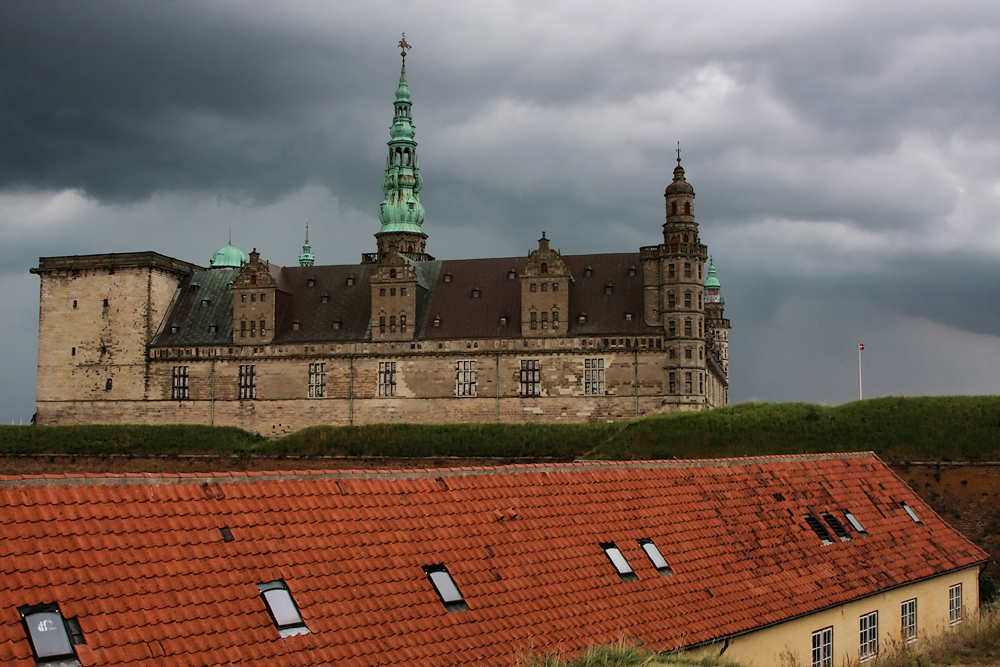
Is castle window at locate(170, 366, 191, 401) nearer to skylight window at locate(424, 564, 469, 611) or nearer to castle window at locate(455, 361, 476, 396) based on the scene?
castle window at locate(455, 361, 476, 396)

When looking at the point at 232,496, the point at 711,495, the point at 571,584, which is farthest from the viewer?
the point at 711,495

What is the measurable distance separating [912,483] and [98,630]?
30.6m

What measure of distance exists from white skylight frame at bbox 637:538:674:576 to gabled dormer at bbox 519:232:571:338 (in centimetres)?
3803

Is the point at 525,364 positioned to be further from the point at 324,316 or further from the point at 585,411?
the point at 324,316

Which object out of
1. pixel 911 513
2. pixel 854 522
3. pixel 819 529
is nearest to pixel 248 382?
pixel 911 513

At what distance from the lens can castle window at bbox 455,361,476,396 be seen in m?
55.7

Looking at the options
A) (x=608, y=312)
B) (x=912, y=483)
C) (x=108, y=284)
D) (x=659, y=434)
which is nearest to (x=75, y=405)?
(x=108, y=284)

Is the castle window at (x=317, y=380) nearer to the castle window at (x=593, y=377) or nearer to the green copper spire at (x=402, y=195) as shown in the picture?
the castle window at (x=593, y=377)

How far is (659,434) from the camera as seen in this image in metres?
41.8

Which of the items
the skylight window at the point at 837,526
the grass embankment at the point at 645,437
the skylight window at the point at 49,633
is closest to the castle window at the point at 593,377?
the grass embankment at the point at 645,437

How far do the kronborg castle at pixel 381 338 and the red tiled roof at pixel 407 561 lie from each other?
3329 centimetres

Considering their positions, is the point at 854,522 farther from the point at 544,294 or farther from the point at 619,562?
the point at 544,294

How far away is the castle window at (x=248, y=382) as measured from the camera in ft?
192

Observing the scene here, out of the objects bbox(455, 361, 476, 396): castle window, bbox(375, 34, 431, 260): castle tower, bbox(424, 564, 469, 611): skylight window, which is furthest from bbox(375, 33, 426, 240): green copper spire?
bbox(424, 564, 469, 611): skylight window
